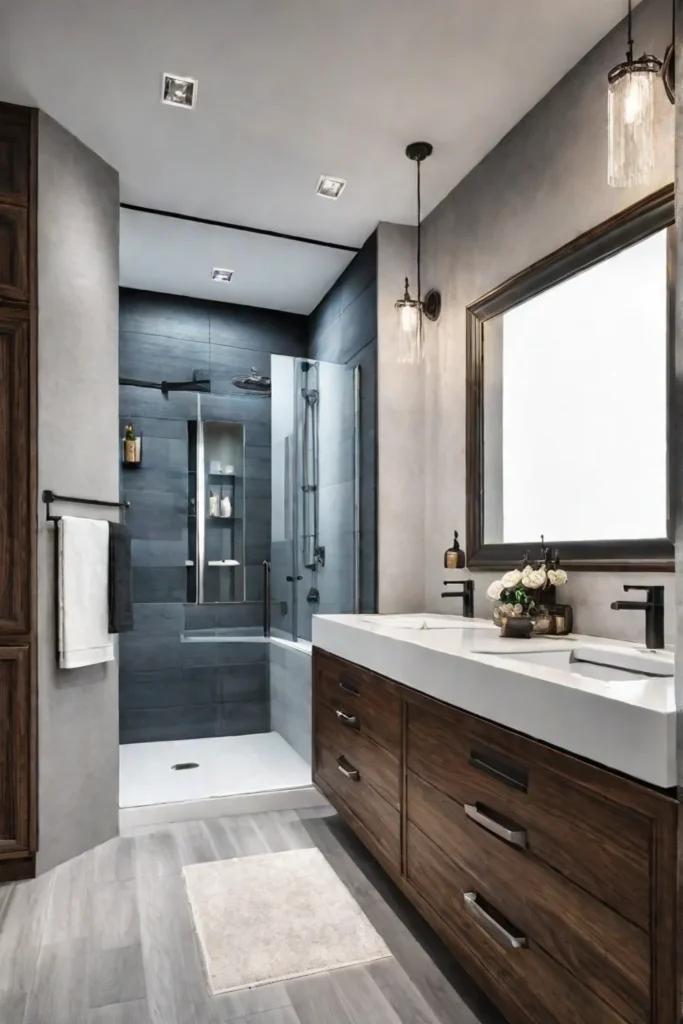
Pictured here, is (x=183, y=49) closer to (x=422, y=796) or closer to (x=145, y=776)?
(x=422, y=796)

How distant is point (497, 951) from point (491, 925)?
2.2 inches

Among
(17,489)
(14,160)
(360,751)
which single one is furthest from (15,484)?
(360,751)

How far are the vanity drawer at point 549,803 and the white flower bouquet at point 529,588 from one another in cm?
51

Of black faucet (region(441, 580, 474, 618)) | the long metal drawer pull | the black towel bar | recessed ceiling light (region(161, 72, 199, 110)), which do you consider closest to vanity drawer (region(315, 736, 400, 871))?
the long metal drawer pull

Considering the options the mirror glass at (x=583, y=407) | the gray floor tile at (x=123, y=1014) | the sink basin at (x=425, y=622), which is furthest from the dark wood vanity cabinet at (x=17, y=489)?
the mirror glass at (x=583, y=407)

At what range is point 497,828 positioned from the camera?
1502 millimetres

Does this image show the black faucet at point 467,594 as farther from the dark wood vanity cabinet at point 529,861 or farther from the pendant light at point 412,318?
the pendant light at point 412,318

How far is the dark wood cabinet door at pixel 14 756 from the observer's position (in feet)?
7.91

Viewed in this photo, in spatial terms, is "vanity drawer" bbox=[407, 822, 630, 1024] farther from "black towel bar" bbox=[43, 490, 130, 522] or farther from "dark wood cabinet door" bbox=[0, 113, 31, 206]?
"dark wood cabinet door" bbox=[0, 113, 31, 206]

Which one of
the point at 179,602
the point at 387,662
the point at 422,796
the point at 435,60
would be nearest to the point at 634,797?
the point at 422,796

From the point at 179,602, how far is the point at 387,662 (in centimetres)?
199

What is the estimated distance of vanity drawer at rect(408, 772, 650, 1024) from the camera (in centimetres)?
112

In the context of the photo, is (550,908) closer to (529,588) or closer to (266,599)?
(529,588)

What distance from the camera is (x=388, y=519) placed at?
3.20 m
